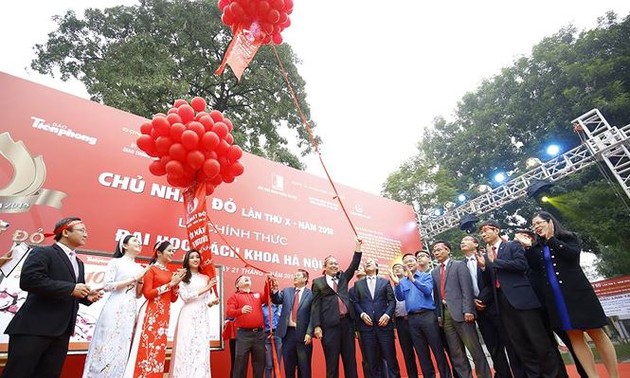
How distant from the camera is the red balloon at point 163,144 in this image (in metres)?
3.04

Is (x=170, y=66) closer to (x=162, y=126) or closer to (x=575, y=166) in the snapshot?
(x=162, y=126)

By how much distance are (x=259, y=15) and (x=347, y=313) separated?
9.79 feet

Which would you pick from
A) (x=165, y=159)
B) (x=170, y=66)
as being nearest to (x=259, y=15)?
(x=165, y=159)

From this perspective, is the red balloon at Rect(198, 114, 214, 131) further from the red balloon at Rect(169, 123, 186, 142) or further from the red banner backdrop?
the red banner backdrop

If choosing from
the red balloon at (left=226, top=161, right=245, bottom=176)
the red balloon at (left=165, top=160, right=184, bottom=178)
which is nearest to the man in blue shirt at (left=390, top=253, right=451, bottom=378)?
the red balloon at (left=226, top=161, right=245, bottom=176)

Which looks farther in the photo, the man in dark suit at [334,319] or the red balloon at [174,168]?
the man in dark suit at [334,319]

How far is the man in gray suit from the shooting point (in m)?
2.97

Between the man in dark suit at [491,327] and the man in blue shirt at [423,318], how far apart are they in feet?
1.31

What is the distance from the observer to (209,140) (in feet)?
9.94

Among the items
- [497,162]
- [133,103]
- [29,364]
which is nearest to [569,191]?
[497,162]

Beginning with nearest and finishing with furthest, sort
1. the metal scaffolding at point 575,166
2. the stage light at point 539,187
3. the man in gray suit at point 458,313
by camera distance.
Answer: the man in gray suit at point 458,313 → the metal scaffolding at point 575,166 → the stage light at point 539,187

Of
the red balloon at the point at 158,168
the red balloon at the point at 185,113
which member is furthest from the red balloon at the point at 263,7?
the red balloon at the point at 158,168

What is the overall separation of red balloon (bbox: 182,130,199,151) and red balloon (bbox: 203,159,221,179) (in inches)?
7.2

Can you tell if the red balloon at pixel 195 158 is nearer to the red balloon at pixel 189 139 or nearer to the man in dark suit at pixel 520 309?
the red balloon at pixel 189 139
